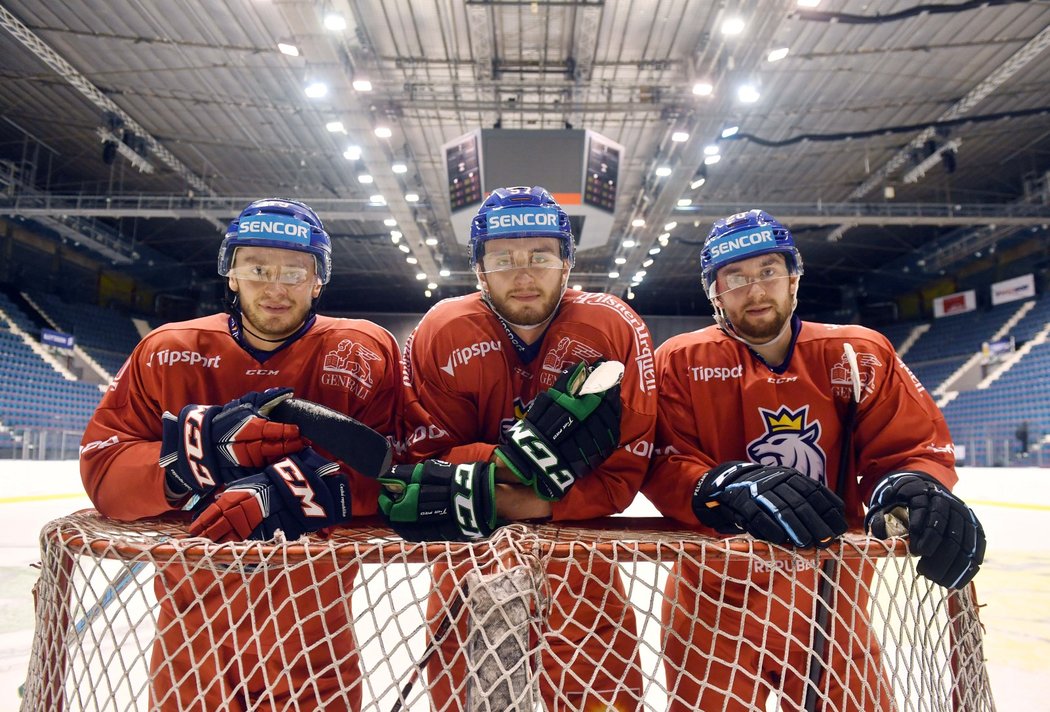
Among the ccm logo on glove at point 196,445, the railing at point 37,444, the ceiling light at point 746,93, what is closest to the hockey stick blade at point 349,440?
the ccm logo on glove at point 196,445

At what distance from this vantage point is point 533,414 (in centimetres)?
126

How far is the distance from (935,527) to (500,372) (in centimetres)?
96

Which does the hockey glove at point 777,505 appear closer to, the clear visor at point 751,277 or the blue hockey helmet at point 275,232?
the clear visor at point 751,277

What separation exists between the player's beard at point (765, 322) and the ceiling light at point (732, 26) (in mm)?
5072

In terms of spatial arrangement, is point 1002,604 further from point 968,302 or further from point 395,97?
point 968,302

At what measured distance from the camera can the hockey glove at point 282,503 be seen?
1.18 m

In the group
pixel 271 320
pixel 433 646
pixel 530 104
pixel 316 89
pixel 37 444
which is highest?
pixel 530 104

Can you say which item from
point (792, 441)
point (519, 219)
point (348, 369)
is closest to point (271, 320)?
point (348, 369)

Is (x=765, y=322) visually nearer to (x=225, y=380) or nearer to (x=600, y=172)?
(x=225, y=380)

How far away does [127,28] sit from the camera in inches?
278

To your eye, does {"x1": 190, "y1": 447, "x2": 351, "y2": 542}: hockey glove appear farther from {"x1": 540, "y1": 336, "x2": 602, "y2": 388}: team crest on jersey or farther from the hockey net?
{"x1": 540, "y1": 336, "x2": 602, "y2": 388}: team crest on jersey

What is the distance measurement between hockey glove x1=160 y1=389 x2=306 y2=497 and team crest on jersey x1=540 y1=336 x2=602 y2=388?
60 cm

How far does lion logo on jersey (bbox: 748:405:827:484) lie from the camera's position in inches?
64.6

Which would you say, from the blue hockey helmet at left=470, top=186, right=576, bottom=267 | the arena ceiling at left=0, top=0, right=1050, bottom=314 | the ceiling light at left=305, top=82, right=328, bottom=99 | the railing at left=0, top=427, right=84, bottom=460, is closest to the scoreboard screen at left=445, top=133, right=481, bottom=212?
the arena ceiling at left=0, top=0, right=1050, bottom=314
